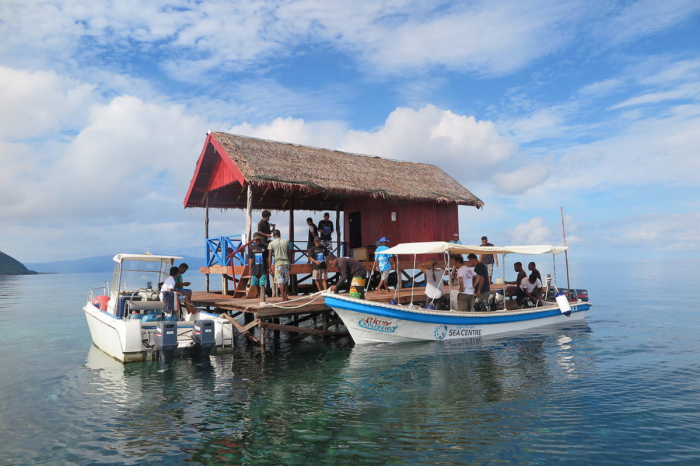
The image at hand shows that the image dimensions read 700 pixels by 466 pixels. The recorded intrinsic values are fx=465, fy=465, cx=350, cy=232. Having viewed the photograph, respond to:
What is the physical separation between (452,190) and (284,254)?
9718mm

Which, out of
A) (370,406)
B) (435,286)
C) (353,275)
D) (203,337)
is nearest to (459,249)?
(435,286)

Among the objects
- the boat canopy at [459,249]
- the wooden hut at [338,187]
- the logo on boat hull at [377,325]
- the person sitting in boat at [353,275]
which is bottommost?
the logo on boat hull at [377,325]

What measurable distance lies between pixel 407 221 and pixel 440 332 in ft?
21.2

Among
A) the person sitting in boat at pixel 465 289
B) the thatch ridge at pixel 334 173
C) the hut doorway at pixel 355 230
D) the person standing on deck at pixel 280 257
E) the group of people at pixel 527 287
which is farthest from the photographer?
the hut doorway at pixel 355 230

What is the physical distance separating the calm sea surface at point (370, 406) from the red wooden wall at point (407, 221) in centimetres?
613

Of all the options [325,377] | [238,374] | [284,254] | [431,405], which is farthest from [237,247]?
[431,405]

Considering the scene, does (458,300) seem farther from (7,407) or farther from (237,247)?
(7,407)

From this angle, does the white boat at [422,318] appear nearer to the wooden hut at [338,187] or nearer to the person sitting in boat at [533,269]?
the person sitting in boat at [533,269]

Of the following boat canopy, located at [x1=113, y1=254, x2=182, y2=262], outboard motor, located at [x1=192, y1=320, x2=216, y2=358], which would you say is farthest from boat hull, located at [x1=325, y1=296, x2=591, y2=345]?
boat canopy, located at [x1=113, y1=254, x2=182, y2=262]

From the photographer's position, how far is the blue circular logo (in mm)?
13320

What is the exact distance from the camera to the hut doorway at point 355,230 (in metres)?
20.6

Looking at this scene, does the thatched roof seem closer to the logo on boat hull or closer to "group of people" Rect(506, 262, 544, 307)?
"group of people" Rect(506, 262, 544, 307)

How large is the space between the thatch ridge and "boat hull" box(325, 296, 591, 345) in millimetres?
4816

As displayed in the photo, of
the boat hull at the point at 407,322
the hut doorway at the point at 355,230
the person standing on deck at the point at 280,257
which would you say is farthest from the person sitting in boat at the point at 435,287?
the hut doorway at the point at 355,230
